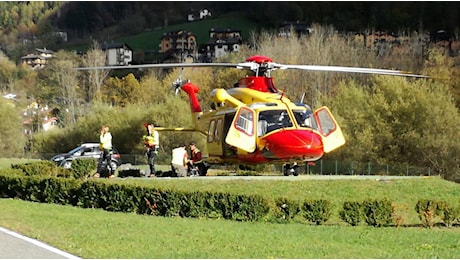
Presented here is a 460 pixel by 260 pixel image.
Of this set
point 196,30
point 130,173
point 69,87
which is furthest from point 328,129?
point 196,30

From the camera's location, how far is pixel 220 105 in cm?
2498

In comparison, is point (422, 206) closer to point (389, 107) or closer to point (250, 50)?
point (389, 107)

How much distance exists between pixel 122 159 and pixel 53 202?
26.2 metres

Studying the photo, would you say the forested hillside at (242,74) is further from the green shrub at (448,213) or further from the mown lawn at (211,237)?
the mown lawn at (211,237)

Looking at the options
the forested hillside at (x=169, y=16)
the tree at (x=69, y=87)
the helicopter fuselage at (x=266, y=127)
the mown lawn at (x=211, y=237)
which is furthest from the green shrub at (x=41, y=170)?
the forested hillside at (x=169, y=16)

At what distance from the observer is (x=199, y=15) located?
90438 mm

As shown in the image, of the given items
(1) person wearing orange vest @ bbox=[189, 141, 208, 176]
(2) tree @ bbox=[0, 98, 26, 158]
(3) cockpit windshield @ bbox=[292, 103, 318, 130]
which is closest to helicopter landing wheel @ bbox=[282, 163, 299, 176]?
(3) cockpit windshield @ bbox=[292, 103, 318, 130]

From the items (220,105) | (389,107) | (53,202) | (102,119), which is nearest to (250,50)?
(102,119)

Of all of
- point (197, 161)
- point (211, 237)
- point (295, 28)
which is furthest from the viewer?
point (295, 28)

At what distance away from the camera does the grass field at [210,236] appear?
11.2 metres

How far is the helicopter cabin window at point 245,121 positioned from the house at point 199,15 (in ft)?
224

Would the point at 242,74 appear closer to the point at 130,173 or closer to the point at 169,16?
the point at 130,173

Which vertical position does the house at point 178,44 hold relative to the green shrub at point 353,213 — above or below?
above

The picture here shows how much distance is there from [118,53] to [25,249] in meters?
59.9
